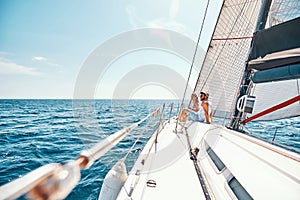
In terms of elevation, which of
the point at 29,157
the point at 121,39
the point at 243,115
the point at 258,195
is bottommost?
the point at 29,157

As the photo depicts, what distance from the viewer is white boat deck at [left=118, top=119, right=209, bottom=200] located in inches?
47.3

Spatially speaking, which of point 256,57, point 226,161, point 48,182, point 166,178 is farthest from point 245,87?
point 48,182

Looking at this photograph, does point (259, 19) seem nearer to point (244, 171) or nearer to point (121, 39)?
point (244, 171)

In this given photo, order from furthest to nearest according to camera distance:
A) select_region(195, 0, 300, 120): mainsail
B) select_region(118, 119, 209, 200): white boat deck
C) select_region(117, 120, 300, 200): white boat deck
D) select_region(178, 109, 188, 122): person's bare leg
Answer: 1. select_region(178, 109, 188, 122): person's bare leg
2. select_region(195, 0, 300, 120): mainsail
3. select_region(118, 119, 209, 200): white boat deck
4. select_region(117, 120, 300, 200): white boat deck

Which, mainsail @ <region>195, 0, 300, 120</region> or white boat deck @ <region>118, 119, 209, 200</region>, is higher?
mainsail @ <region>195, 0, 300, 120</region>

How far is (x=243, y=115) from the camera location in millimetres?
2326

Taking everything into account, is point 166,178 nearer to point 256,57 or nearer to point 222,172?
point 222,172

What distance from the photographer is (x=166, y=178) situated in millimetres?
1440

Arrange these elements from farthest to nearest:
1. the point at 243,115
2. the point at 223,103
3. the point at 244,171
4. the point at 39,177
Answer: the point at 223,103 < the point at 243,115 < the point at 244,171 < the point at 39,177

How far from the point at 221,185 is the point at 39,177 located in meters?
1.30

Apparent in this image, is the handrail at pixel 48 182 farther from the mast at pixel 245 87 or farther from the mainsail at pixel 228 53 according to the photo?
the mainsail at pixel 228 53

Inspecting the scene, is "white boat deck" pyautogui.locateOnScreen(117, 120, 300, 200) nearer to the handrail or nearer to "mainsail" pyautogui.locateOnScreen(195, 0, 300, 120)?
"mainsail" pyautogui.locateOnScreen(195, 0, 300, 120)

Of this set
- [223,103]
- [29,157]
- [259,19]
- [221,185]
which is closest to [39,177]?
[221,185]

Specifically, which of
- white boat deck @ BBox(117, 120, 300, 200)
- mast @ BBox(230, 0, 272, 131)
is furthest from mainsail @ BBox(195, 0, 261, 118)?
white boat deck @ BBox(117, 120, 300, 200)
